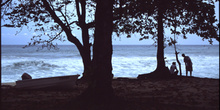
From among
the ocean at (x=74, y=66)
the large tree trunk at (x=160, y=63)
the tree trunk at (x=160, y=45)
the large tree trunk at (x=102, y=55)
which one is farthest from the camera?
the ocean at (x=74, y=66)

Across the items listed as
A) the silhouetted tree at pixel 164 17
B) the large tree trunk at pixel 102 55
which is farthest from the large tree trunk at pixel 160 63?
the large tree trunk at pixel 102 55

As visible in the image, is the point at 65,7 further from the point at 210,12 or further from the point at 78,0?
the point at 210,12

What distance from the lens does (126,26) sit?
19406 millimetres

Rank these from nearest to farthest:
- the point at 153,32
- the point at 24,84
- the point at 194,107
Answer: the point at 194,107, the point at 24,84, the point at 153,32

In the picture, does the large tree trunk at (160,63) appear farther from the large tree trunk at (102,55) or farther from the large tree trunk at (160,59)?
the large tree trunk at (102,55)

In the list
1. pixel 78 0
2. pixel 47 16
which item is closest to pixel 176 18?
pixel 78 0

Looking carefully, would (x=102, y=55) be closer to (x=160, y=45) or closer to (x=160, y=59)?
(x=160, y=59)

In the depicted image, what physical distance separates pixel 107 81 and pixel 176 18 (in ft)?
40.4

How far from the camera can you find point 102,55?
846 centimetres

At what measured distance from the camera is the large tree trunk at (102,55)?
8.47 m

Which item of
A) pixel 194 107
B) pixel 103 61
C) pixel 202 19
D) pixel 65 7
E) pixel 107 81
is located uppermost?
pixel 65 7

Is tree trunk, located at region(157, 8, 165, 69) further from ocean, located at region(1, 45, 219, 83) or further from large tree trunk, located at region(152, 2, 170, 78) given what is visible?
ocean, located at region(1, 45, 219, 83)

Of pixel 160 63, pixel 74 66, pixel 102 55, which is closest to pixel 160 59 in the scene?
pixel 160 63

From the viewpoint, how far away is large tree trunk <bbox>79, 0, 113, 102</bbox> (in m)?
8.47
